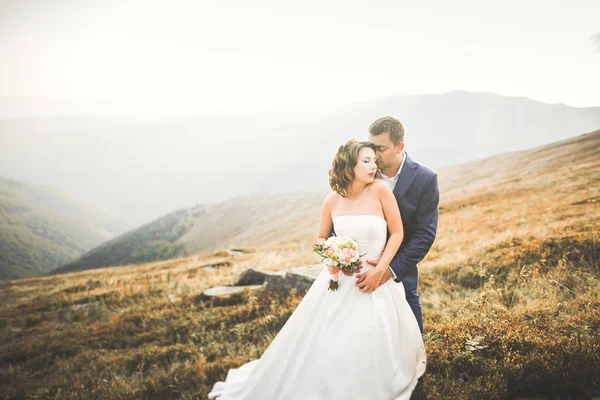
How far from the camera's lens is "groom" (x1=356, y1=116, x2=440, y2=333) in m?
4.17

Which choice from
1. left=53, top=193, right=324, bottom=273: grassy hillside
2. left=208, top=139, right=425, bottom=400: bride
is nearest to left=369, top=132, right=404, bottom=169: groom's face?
left=208, top=139, right=425, bottom=400: bride

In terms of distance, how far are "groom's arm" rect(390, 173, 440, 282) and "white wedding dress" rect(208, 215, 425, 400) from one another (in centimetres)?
24

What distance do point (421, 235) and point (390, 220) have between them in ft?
1.52

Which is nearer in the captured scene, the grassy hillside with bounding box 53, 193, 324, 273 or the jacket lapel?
the jacket lapel

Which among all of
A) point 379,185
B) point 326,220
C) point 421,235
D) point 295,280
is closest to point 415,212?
point 421,235

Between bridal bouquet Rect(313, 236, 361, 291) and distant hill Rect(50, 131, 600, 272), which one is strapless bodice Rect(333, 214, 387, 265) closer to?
bridal bouquet Rect(313, 236, 361, 291)

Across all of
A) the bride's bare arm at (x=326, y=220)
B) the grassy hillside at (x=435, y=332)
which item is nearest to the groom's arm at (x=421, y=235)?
the bride's bare arm at (x=326, y=220)

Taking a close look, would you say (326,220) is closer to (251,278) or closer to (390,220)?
(390,220)

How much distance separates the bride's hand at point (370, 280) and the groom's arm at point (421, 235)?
0.79 feet

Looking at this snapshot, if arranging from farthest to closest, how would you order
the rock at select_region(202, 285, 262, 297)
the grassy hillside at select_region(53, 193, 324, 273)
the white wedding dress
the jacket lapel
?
the grassy hillside at select_region(53, 193, 324, 273) → the rock at select_region(202, 285, 262, 297) → the jacket lapel → the white wedding dress

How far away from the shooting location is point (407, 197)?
4.45m

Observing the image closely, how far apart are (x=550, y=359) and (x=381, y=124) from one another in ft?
11.8

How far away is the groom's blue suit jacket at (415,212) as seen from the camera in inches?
164

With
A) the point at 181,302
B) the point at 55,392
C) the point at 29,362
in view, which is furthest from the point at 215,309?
the point at 29,362
